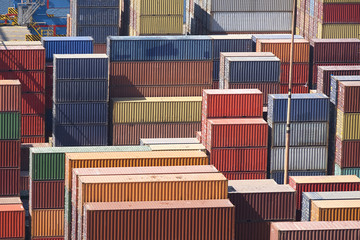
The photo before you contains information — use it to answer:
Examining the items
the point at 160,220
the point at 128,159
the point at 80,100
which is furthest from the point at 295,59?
the point at 160,220

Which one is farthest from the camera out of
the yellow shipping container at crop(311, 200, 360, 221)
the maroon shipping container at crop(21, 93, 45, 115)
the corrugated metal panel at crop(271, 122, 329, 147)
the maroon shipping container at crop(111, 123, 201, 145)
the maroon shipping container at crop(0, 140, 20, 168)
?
the maroon shipping container at crop(21, 93, 45, 115)

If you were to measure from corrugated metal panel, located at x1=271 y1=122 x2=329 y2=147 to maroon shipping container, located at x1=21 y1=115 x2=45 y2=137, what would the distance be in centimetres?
1830

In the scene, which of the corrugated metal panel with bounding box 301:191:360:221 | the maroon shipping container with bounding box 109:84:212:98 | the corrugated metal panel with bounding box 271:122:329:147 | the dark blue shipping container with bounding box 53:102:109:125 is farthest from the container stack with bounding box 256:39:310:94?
the corrugated metal panel with bounding box 301:191:360:221

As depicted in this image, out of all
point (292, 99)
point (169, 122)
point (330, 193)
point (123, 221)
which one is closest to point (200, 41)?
point (169, 122)

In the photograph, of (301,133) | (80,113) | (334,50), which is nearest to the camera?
(301,133)

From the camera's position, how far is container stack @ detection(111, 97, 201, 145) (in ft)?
260

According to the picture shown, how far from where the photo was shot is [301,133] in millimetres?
73062

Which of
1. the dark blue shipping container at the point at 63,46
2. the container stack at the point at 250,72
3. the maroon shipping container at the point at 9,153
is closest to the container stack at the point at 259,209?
the maroon shipping container at the point at 9,153

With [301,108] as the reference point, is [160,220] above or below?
below

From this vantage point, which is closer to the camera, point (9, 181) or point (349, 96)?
point (349, 96)

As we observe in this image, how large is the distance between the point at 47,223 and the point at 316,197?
1897 centimetres

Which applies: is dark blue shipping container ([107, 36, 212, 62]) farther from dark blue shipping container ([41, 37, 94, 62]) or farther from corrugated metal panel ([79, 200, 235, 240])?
corrugated metal panel ([79, 200, 235, 240])

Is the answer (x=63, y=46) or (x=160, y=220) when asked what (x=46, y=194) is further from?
(x=63, y=46)

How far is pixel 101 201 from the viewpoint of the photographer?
56062 millimetres
